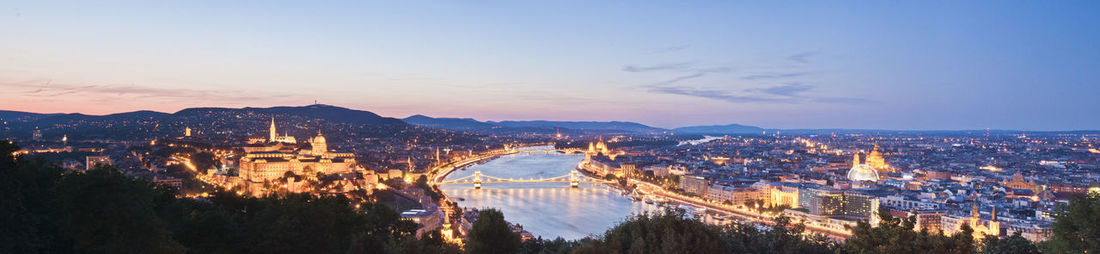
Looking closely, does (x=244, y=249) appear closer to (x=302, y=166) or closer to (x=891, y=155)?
(x=302, y=166)

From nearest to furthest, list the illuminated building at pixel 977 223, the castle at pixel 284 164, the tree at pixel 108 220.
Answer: the tree at pixel 108 220
the illuminated building at pixel 977 223
the castle at pixel 284 164

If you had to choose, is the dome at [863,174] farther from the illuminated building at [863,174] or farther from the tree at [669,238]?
the tree at [669,238]

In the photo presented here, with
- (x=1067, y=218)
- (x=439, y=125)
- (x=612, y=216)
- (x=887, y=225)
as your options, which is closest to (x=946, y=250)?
(x=887, y=225)

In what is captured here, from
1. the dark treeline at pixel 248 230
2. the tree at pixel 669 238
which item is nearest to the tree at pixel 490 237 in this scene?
the dark treeline at pixel 248 230

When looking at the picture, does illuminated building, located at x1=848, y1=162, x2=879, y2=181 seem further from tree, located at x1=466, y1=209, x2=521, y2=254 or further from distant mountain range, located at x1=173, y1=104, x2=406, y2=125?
distant mountain range, located at x1=173, y1=104, x2=406, y2=125

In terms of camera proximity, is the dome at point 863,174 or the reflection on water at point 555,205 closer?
the reflection on water at point 555,205

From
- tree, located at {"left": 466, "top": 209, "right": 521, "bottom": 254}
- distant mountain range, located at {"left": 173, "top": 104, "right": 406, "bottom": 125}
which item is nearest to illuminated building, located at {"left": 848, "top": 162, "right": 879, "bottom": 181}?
tree, located at {"left": 466, "top": 209, "right": 521, "bottom": 254}
